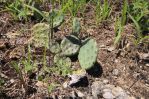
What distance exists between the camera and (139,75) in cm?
272

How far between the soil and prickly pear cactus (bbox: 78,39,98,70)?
3.2 inches

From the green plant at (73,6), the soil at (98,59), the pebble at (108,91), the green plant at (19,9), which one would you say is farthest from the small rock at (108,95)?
the green plant at (19,9)

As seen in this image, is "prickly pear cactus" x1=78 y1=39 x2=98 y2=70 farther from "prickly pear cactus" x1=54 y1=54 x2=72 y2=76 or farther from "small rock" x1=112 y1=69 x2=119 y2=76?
"small rock" x1=112 y1=69 x2=119 y2=76

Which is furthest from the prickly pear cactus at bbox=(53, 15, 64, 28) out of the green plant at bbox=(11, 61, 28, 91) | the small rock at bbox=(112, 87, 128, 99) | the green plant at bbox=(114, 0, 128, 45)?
the small rock at bbox=(112, 87, 128, 99)

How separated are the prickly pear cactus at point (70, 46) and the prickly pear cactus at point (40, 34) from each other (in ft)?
0.46

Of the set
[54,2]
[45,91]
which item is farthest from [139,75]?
[54,2]

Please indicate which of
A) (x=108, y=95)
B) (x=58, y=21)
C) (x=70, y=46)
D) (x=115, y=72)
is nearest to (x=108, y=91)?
(x=108, y=95)

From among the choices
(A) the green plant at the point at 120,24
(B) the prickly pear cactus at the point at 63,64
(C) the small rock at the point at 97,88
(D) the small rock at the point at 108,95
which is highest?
(A) the green plant at the point at 120,24

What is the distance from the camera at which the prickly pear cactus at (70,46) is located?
272cm

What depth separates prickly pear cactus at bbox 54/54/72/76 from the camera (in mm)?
2615

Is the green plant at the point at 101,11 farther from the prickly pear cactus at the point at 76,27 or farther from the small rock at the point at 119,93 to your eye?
the small rock at the point at 119,93

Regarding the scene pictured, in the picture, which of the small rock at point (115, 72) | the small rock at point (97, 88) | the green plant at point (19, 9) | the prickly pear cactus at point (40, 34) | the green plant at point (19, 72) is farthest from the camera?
the green plant at point (19, 9)

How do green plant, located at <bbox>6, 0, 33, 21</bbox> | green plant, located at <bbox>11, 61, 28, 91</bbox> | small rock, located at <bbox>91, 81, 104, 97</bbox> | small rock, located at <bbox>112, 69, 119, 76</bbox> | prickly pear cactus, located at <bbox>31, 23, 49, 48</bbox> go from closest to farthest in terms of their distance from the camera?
green plant, located at <bbox>11, 61, 28, 91</bbox> → small rock, located at <bbox>91, 81, 104, 97</bbox> → small rock, located at <bbox>112, 69, 119, 76</bbox> → prickly pear cactus, located at <bbox>31, 23, 49, 48</bbox> → green plant, located at <bbox>6, 0, 33, 21</bbox>

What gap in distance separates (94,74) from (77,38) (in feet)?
1.06
